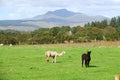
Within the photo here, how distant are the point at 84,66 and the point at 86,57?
729mm

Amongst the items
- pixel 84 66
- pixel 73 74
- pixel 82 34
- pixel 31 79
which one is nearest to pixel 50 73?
pixel 73 74

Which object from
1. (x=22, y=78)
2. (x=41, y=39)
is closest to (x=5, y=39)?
(x=41, y=39)

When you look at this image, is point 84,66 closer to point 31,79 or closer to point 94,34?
point 31,79

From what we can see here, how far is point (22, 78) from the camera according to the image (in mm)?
20391

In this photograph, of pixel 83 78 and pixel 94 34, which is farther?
pixel 94 34

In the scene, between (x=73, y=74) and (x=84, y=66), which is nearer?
(x=73, y=74)

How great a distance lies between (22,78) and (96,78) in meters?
4.26

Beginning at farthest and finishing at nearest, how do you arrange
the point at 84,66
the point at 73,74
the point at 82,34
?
1. the point at 82,34
2. the point at 84,66
3. the point at 73,74

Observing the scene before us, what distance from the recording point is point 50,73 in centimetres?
2280

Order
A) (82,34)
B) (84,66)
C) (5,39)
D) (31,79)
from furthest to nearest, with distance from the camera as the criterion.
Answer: (82,34)
(5,39)
(84,66)
(31,79)

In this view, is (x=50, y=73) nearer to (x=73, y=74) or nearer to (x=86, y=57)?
(x=73, y=74)

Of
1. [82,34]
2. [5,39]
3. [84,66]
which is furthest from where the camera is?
[82,34]

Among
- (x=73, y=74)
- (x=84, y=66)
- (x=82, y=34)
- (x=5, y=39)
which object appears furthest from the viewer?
(x=82, y=34)

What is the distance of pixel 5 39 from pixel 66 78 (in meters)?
83.6
